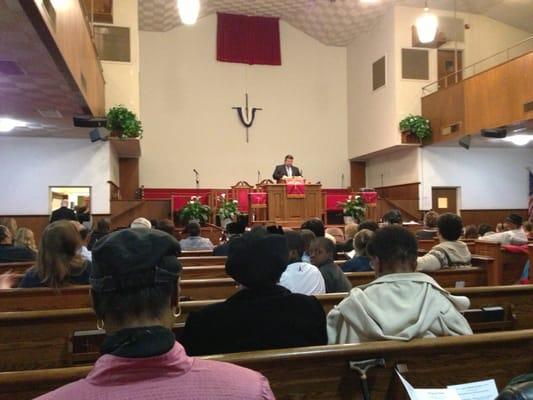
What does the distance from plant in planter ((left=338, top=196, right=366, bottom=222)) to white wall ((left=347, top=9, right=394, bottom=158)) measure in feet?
9.04

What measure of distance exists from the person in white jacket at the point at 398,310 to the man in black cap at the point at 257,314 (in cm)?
10

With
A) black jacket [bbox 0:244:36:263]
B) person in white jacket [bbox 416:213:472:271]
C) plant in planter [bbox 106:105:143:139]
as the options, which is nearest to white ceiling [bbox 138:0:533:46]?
plant in planter [bbox 106:105:143:139]

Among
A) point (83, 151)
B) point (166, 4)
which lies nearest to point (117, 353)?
point (83, 151)

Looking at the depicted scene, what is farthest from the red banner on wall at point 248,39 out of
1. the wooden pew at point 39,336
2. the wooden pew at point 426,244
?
the wooden pew at point 39,336

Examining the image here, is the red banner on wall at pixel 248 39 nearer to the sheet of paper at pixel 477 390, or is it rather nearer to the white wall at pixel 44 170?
the white wall at pixel 44 170

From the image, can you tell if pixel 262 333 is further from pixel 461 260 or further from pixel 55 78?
pixel 55 78

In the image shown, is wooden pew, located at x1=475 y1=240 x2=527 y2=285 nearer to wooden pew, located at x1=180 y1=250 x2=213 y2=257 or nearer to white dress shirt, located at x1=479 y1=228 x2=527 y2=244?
white dress shirt, located at x1=479 y1=228 x2=527 y2=244

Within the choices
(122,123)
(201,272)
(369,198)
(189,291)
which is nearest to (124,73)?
(122,123)

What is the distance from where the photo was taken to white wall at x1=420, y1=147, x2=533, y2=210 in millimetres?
11445

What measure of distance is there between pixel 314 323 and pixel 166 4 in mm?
11480

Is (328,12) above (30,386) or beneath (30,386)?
above

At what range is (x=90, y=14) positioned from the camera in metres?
9.56

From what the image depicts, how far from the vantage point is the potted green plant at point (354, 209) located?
940 centimetres

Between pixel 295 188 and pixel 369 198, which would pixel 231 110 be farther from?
pixel 369 198
